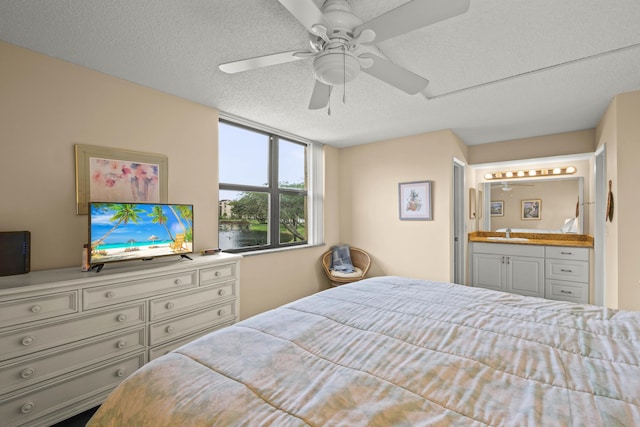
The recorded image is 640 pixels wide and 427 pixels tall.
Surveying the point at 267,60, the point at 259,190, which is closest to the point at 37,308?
the point at 267,60

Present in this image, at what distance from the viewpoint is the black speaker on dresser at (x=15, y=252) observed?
173 cm

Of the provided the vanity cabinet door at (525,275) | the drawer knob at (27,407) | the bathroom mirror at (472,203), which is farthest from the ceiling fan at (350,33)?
the vanity cabinet door at (525,275)

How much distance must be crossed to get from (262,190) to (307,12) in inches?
103

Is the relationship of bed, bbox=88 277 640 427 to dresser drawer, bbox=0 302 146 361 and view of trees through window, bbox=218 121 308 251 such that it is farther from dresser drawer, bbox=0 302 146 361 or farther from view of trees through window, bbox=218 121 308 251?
view of trees through window, bbox=218 121 308 251

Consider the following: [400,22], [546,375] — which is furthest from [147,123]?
[546,375]

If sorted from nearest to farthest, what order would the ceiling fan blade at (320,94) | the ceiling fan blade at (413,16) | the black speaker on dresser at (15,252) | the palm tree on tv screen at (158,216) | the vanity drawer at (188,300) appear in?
the ceiling fan blade at (413,16) < the black speaker on dresser at (15,252) < the ceiling fan blade at (320,94) < the vanity drawer at (188,300) < the palm tree on tv screen at (158,216)

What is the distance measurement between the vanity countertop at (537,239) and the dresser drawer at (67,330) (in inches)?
173

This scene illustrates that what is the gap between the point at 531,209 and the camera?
4.35m

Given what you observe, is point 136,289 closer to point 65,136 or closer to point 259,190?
point 65,136

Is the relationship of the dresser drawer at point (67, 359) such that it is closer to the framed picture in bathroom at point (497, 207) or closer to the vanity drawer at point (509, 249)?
the vanity drawer at point (509, 249)

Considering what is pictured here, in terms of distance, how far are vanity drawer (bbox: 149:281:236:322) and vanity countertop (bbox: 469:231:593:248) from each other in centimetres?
369

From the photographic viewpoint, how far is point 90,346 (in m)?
1.81

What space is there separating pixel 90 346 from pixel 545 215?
549cm

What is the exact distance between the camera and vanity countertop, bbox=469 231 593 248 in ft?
12.5
